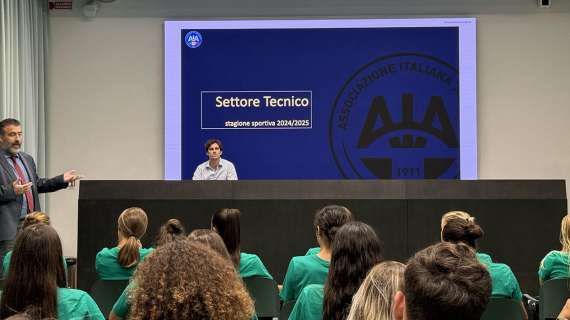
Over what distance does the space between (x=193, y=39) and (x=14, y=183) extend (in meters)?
3.84

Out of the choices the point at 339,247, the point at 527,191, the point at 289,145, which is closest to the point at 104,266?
the point at 339,247

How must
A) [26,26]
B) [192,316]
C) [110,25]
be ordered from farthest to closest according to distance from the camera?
1. [110,25]
2. [26,26]
3. [192,316]

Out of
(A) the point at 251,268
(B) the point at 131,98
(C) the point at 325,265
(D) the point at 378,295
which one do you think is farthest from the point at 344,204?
(D) the point at 378,295

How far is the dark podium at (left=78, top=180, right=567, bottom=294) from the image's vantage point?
617 centimetres

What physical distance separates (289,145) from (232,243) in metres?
4.74

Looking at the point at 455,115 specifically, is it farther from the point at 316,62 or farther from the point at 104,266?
the point at 104,266

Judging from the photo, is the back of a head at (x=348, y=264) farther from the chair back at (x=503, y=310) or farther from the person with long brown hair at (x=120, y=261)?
the person with long brown hair at (x=120, y=261)

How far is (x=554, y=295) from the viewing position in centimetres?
365

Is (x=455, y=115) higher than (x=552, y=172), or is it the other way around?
(x=455, y=115)

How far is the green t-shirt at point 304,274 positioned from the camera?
3.32 metres

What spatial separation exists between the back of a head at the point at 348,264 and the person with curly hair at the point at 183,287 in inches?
41.4

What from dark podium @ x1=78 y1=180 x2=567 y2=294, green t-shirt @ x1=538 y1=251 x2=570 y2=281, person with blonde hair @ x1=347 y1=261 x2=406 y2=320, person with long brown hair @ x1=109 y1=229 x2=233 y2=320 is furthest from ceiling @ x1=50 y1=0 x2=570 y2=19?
person with blonde hair @ x1=347 y1=261 x2=406 y2=320

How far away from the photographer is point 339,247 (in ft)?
8.64

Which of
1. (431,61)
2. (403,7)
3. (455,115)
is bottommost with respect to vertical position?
(455,115)
